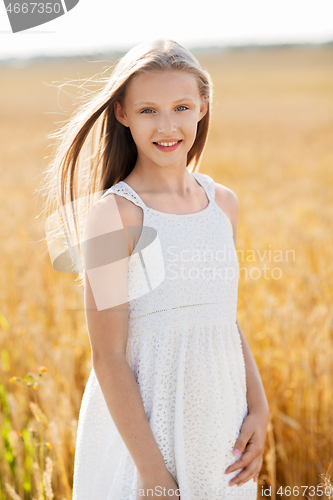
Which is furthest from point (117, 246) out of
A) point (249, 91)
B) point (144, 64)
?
point (249, 91)

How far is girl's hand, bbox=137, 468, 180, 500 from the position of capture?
98cm

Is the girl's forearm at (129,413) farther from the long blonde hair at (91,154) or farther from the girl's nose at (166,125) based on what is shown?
the girl's nose at (166,125)

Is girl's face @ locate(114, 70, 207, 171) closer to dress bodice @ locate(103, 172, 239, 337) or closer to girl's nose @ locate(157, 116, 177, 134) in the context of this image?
girl's nose @ locate(157, 116, 177, 134)

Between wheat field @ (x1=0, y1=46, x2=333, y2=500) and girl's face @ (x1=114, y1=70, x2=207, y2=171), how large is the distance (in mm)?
300

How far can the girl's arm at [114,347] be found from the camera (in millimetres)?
984

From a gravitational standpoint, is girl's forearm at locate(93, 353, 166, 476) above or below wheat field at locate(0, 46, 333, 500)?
above

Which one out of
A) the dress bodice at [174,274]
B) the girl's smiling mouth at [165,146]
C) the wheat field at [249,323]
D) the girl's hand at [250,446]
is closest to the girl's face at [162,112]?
Answer: the girl's smiling mouth at [165,146]

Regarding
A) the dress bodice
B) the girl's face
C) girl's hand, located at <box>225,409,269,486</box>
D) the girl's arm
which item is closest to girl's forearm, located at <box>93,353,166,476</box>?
the girl's arm

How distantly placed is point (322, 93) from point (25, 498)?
96.0 ft

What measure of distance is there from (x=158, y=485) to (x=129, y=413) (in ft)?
0.53

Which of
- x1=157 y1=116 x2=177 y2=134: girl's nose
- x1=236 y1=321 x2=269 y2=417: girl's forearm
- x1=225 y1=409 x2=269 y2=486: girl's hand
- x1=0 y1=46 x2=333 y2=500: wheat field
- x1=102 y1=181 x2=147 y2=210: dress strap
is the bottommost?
x1=0 y1=46 x2=333 y2=500: wheat field

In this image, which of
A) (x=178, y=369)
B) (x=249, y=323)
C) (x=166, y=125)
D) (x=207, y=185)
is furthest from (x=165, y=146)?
(x=249, y=323)

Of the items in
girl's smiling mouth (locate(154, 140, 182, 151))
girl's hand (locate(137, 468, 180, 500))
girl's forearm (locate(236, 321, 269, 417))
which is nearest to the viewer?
girl's hand (locate(137, 468, 180, 500))

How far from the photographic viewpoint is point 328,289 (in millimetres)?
2680
